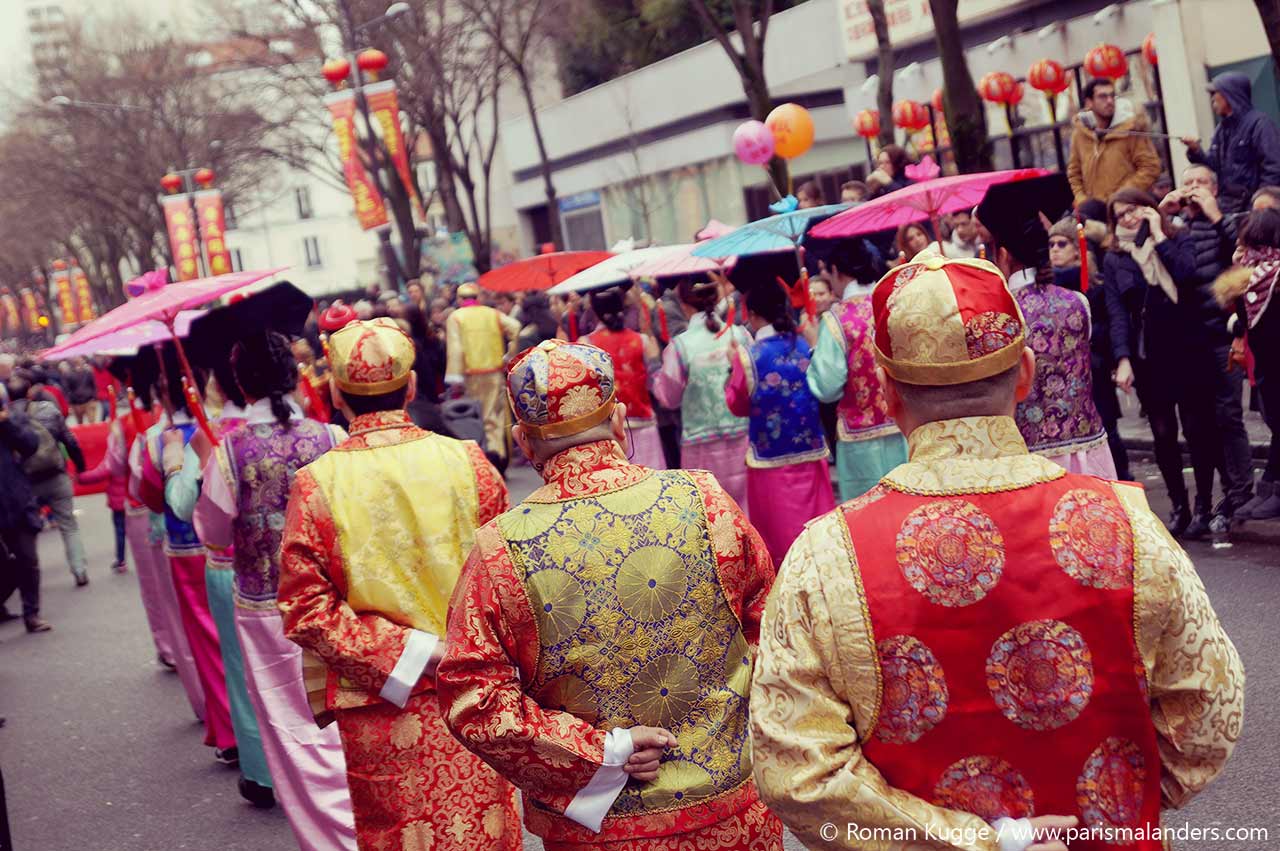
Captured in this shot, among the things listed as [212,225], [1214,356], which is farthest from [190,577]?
[212,225]

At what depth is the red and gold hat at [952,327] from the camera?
2.52m

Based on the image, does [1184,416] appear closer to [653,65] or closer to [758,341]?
[758,341]

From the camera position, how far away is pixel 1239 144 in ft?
40.4

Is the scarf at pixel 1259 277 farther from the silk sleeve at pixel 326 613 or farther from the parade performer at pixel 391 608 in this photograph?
the silk sleeve at pixel 326 613

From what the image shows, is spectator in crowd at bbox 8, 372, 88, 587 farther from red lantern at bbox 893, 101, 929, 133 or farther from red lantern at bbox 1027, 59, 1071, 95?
red lantern at bbox 893, 101, 929, 133

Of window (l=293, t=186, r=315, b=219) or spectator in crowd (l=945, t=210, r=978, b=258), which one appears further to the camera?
window (l=293, t=186, r=315, b=219)

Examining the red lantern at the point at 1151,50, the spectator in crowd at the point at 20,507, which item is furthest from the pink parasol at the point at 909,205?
the red lantern at the point at 1151,50

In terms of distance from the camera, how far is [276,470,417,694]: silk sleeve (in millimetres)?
4426

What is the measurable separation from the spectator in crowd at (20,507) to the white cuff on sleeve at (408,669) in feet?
30.3

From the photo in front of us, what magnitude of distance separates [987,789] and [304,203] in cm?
8543

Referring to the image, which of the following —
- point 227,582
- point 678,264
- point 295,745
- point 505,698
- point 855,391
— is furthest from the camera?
point 678,264

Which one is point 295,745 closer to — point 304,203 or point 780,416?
point 780,416

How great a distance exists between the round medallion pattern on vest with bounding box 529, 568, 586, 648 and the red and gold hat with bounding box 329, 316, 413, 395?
5.44 feet

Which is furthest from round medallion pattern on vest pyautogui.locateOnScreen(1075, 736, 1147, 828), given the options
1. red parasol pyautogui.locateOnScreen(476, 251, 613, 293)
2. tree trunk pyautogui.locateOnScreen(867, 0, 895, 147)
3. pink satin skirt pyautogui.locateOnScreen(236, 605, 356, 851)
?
tree trunk pyautogui.locateOnScreen(867, 0, 895, 147)
